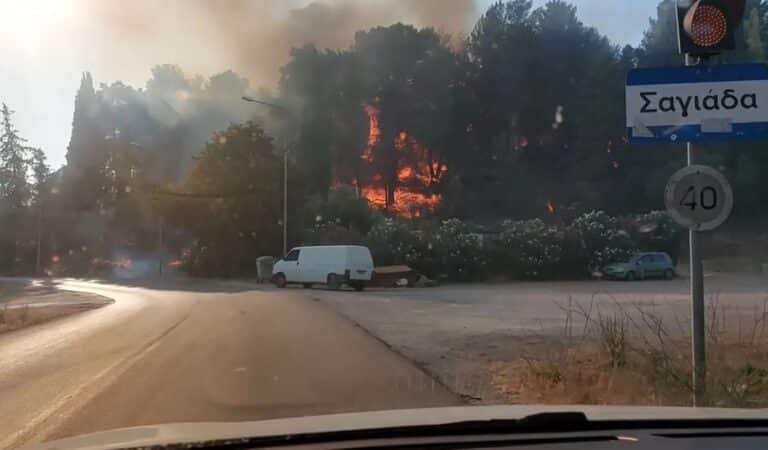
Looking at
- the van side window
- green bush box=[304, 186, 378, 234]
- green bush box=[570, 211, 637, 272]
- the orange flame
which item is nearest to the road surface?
the van side window

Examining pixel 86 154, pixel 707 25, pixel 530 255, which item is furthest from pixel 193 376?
pixel 86 154

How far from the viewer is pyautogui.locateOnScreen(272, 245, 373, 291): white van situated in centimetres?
3516

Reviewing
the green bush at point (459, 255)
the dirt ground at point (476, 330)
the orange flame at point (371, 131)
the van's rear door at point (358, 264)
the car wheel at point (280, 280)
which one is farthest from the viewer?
the orange flame at point (371, 131)

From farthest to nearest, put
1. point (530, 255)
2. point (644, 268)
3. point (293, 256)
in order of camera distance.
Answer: point (530, 255)
point (644, 268)
point (293, 256)

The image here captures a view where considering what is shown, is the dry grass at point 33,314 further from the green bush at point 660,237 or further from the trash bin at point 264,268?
the green bush at point 660,237

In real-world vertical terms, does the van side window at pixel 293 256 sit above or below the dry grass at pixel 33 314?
above

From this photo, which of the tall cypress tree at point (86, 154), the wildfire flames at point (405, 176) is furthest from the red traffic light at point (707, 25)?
the tall cypress tree at point (86, 154)

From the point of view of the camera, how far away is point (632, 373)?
773cm

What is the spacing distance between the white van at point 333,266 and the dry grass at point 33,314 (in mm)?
12117

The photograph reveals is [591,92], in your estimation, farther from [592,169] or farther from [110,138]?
[110,138]

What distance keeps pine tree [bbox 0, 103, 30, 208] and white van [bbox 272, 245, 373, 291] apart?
57080 mm

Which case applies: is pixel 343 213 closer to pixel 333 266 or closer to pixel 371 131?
pixel 333 266

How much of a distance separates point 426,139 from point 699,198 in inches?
2491

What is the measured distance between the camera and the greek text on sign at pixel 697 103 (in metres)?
5.92
